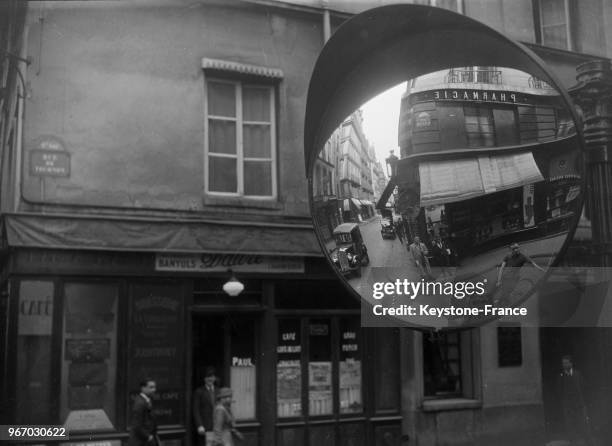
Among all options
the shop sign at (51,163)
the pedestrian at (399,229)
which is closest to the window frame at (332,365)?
the shop sign at (51,163)

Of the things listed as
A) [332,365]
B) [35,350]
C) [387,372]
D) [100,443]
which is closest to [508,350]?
[387,372]

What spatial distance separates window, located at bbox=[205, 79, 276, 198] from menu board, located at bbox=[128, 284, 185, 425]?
1339mm

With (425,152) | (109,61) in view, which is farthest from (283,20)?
(425,152)

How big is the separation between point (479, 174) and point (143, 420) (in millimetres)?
5252

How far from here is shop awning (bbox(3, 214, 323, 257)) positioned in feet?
24.6

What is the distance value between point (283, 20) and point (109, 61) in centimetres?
205

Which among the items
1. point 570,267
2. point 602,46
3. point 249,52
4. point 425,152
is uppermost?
point 249,52

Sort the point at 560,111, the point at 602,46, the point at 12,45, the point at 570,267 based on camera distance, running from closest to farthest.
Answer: the point at 560,111 < the point at 570,267 < the point at 602,46 < the point at 12,45

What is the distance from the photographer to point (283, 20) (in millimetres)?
8391

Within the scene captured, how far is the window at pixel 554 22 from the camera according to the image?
5.96 metres

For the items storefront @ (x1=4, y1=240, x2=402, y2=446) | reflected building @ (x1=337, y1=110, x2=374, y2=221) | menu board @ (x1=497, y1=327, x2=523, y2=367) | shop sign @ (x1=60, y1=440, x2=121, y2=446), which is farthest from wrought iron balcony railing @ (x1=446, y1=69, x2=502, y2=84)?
menu board @ (x1=497, y1=327, x2=523, y2=367)

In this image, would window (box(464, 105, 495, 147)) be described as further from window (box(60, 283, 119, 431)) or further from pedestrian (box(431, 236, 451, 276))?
window (box(60, 283, 119, 431))

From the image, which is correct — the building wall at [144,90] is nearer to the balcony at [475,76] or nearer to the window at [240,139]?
the window at [240,139]

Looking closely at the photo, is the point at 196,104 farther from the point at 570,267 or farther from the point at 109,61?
the point at 570,267
